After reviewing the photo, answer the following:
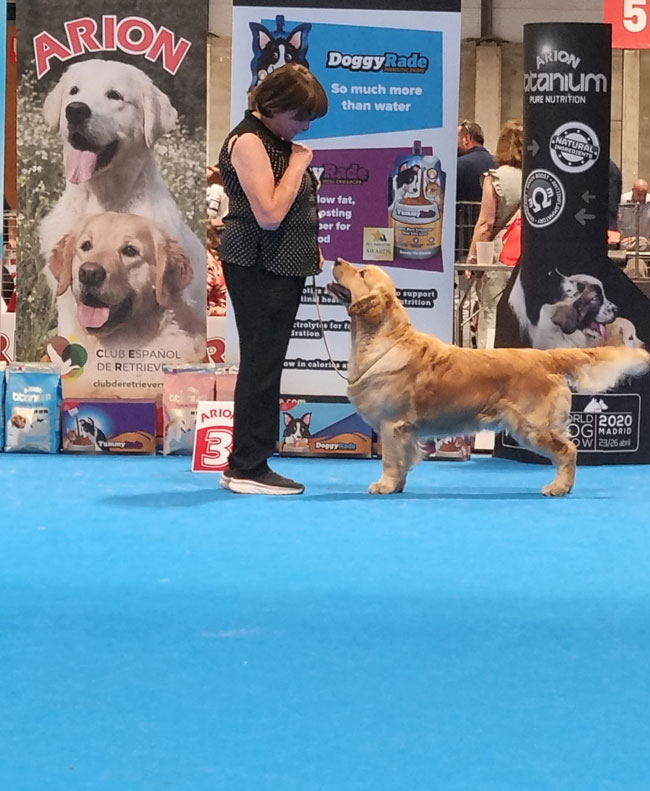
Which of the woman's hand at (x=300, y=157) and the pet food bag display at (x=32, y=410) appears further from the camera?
the pet food bag display at (x=32, y=410)

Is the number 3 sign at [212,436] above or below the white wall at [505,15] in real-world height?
below

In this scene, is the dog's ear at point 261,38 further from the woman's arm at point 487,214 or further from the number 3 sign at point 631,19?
the number 3 sign at point 631,19

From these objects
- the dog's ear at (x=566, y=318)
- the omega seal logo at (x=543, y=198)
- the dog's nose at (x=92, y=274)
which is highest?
the omega seal logo at (x=543, y=198)

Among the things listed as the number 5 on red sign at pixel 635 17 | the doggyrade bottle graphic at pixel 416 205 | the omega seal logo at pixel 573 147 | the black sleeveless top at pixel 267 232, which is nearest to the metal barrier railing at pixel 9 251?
the doggyrade bottle graphic at pixel 416 205

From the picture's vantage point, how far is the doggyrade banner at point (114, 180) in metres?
6.41

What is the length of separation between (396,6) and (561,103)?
860 millimetres

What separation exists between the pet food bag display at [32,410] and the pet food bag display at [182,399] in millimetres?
520

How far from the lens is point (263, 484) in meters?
5.11

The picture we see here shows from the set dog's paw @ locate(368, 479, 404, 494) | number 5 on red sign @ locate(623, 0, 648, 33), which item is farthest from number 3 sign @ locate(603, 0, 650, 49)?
dog's paw @ locate(368, 479, 404, 494)

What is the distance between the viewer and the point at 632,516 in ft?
15.5

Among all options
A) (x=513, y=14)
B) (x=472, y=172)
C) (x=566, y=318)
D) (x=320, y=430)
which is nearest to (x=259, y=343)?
(x=320, y=430)

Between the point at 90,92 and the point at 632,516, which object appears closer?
the point at 632,516

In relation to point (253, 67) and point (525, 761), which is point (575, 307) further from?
point (525, 761)

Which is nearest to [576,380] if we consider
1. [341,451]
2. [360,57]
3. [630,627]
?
[341,451]
